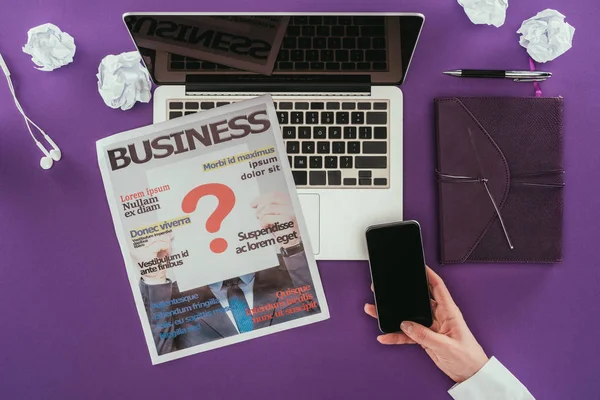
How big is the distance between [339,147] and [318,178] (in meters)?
0.06

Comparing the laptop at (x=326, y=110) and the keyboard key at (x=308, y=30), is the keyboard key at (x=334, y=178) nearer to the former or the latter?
the laptop at (x=326, y=110)

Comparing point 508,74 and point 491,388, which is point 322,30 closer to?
point 508,74

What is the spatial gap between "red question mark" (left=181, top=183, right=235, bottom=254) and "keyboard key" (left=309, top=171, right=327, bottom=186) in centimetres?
13

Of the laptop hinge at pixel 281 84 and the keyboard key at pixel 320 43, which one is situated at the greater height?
the keyboard key at pixel 320 43

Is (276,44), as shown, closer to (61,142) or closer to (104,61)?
(104,61)

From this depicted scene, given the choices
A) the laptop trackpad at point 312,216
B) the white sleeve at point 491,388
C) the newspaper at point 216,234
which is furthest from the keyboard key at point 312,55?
the white sleeve at point 491,388

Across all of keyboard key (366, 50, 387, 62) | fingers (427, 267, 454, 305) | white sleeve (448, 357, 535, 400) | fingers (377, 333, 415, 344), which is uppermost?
keyboard key (366, 50, 387, 62)

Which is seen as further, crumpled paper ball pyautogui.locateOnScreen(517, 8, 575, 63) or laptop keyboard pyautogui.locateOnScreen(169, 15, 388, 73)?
crumpled paper ball pyautogui.locateOnScreen(517, 8, 575, 63)

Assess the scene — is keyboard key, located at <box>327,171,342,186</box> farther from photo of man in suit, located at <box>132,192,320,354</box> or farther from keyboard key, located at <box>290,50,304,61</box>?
keyboard key, located at <box>290,50,304,61</box>

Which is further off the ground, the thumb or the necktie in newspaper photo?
the necktie in newspaper photo

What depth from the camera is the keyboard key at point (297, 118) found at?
0.77 metres

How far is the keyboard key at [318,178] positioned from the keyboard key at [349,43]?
0.20 m

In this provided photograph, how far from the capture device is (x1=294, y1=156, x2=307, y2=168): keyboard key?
0.77m

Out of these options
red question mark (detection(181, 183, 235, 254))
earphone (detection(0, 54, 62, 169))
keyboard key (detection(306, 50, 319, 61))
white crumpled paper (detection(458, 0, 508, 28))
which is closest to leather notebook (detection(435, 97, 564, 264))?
white crumpled paper (detection(458, 0, 508, 28))
